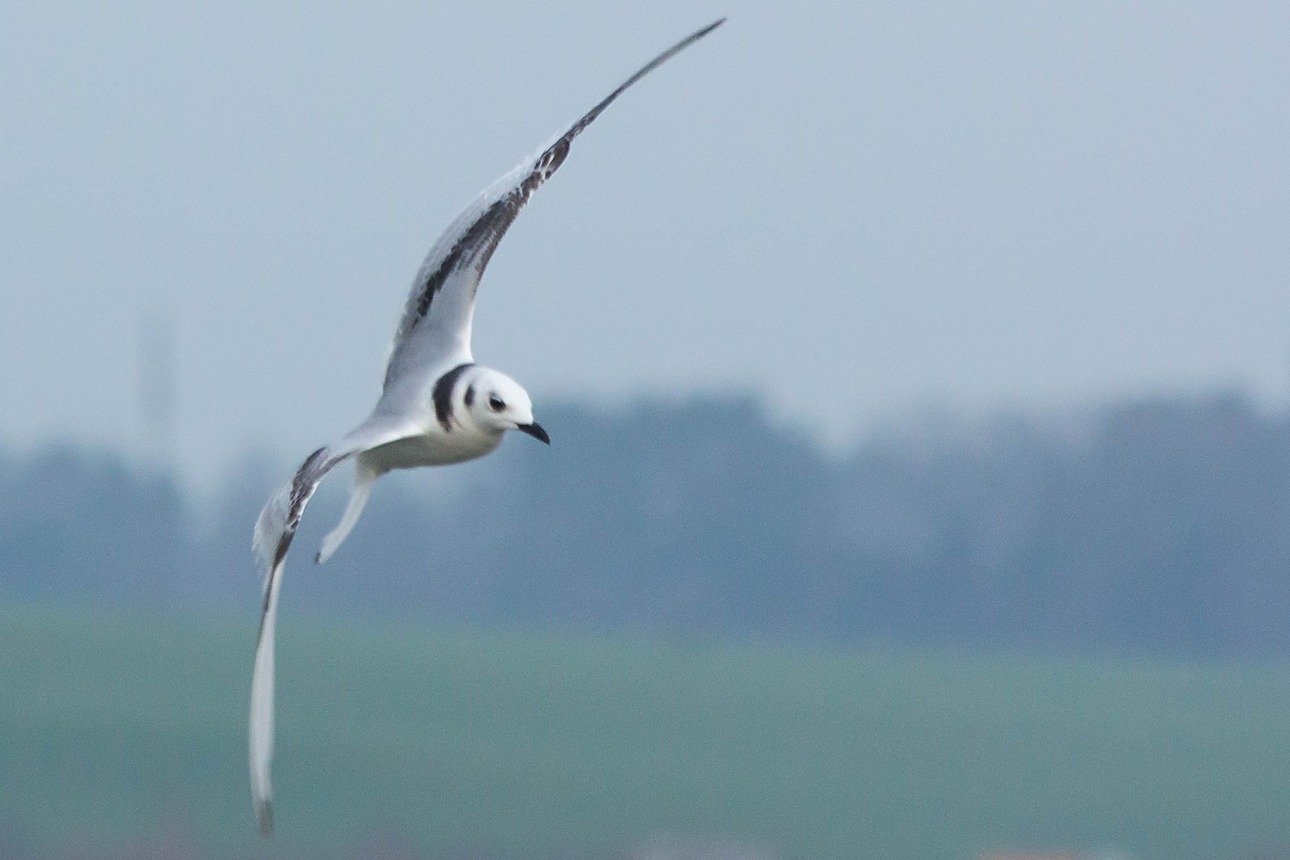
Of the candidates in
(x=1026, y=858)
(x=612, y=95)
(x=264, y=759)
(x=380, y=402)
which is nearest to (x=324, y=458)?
(x=380, y=402)

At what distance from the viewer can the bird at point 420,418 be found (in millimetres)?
3559

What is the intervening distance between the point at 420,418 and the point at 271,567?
0.38 m

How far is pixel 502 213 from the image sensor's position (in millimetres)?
4348

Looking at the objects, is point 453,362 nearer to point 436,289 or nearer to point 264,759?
point 436,289

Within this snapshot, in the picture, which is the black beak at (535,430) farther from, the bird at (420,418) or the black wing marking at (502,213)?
the black wing marking at (502,213)

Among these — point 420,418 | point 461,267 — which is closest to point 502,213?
point 461,267

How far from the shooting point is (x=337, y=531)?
13.0 feet

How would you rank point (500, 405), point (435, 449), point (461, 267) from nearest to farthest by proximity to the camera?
1. point (500, 405)
2. point (435, 449)
3. point (461, 267)

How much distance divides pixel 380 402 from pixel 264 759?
0.64 metres

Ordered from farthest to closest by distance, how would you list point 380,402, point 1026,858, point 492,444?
point 1026,858 < point 380,402 < point 492,444

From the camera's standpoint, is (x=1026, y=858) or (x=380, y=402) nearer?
(x=380, y=402)

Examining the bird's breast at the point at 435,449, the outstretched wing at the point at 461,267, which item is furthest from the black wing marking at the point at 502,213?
the bird's breast at the point at 435,449

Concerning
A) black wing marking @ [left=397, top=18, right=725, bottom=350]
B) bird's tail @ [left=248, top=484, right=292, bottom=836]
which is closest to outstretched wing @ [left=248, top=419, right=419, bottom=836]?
bird's tail @ [left=248, top=484, right=292, bottom=836]

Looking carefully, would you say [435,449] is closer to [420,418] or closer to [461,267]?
[420,418]
